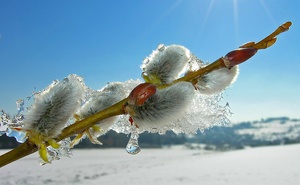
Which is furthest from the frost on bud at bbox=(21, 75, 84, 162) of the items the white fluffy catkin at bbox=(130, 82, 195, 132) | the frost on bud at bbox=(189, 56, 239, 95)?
the frost on bud at bbox=(189, 56, 239, 95)

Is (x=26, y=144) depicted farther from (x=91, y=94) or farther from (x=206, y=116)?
(x=206, y=116)

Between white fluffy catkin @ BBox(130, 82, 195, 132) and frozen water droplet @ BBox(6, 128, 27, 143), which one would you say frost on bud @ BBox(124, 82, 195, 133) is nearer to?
white fluffy catkin @ BBox(130, 82, 195, 132)

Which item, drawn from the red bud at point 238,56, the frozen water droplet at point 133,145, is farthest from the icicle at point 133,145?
the red bud at point 238,56

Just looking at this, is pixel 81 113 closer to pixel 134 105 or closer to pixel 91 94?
pixel 91 94

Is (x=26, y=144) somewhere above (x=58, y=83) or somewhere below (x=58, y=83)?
below

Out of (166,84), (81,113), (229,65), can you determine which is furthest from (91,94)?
(229,65)

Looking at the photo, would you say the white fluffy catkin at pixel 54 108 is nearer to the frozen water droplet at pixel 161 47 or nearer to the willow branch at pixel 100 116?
the willow branch at pixel 100 116

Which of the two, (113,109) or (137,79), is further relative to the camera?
(137,79)
